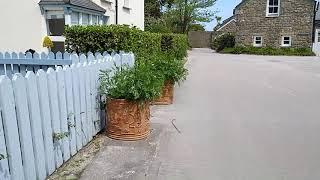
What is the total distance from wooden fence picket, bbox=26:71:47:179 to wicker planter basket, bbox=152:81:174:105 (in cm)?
489

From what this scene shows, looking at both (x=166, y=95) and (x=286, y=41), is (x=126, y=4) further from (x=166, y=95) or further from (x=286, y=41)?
(x=286, y=41)

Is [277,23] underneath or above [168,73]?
A: above

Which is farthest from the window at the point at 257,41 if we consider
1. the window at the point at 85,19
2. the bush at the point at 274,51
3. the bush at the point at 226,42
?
the window at the point at 85,19

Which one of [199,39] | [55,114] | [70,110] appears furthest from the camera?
[199,39]

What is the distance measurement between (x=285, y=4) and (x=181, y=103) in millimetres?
31054

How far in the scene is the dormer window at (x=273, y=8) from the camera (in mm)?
36875

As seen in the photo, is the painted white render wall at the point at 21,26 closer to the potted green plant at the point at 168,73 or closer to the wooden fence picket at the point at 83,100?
the potted green plant at the point at 168,73

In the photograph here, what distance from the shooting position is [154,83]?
19.2ft

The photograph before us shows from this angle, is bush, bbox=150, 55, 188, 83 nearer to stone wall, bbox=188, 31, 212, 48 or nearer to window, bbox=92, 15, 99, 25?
window, bbox=92, 15, 99, 25

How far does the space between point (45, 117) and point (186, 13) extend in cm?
4488

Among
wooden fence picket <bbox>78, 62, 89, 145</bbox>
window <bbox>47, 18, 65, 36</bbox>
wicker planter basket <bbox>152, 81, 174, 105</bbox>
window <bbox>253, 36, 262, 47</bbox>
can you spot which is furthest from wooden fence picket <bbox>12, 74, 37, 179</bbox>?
window <bbox>253, 36, 262, 47</bbox>

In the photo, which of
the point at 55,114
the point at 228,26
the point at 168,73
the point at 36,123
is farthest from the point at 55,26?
the point at 228,26

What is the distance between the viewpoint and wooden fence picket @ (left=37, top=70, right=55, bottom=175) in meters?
4.14

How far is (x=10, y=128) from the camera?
3512mm
